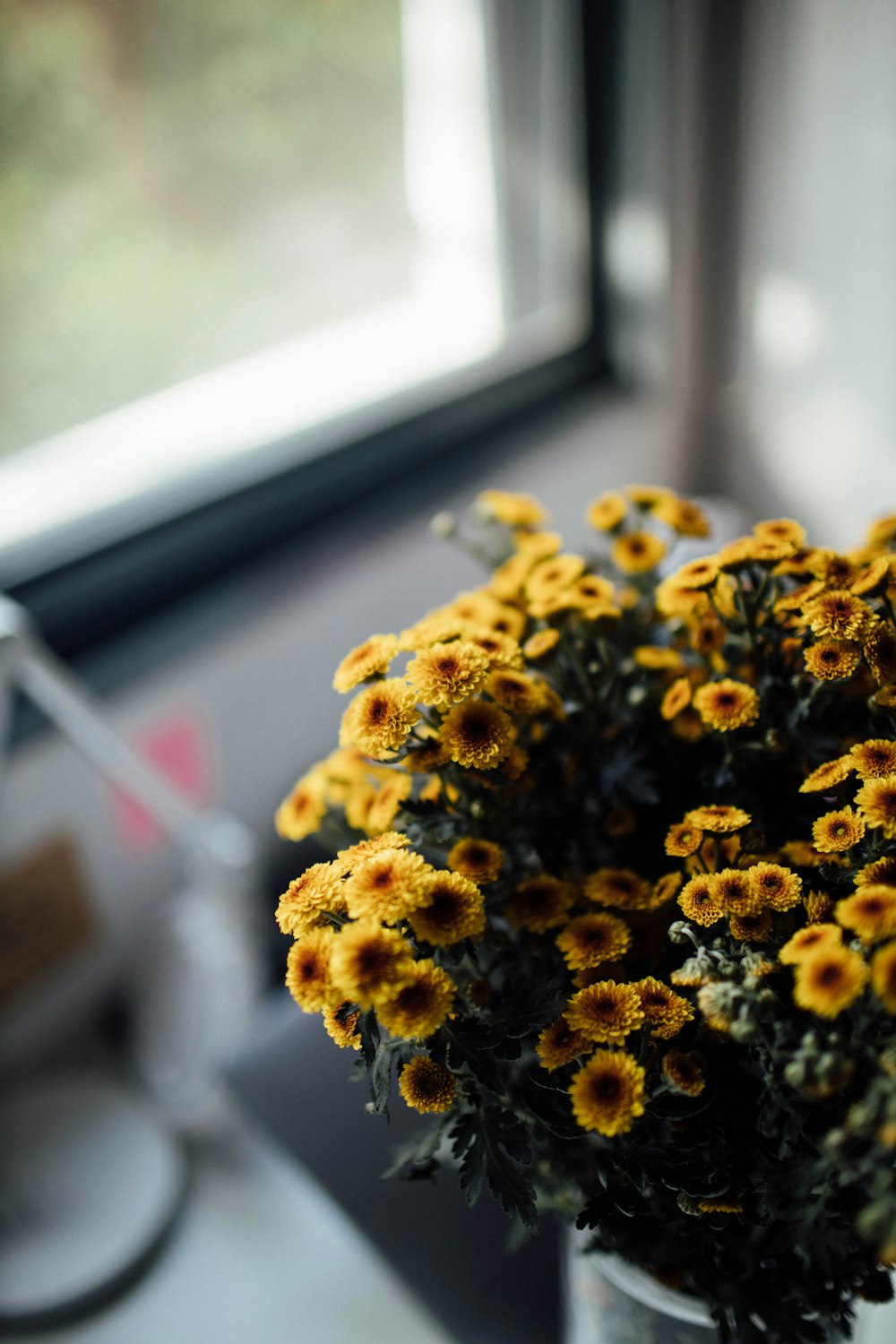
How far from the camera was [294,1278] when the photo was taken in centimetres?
61

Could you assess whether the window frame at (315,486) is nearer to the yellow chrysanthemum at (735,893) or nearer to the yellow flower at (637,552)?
the yellow flower at (637,552)

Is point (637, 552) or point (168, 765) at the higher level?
point (637, 552)

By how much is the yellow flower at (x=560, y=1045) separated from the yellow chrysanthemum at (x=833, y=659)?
0.44 feet

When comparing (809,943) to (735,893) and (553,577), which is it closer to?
(735,893)

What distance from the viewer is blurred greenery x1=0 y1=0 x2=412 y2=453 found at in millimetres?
752

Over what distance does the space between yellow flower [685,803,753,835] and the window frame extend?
2.00 ft

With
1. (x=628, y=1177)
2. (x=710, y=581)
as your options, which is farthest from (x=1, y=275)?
(x=628, y=1177)

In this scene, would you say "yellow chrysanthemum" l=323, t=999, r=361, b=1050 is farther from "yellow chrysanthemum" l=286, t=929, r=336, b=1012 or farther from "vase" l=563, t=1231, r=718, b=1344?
"vase" l=563, t=1231, r=718, b=1344

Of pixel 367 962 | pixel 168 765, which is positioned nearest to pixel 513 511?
pixel 367 962

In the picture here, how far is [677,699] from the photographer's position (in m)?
0.38

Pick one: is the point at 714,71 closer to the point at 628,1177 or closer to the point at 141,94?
the point at 141,94

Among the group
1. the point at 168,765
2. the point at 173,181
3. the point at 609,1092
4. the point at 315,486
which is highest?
the point at 173,181

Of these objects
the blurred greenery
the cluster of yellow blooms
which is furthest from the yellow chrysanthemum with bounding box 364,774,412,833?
the blurred greenery

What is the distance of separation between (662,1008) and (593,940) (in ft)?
0.12
